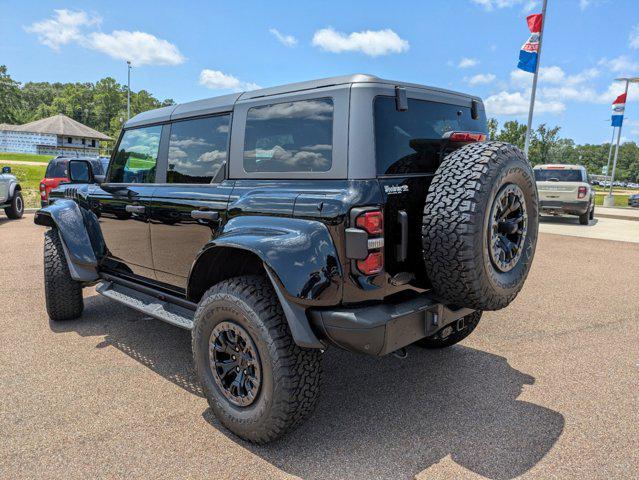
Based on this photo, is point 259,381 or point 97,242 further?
point 97,242

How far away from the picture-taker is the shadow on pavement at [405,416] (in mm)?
2461

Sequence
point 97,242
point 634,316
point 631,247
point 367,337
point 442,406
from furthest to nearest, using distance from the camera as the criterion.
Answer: point 631,247, point 634,316, point 97,242, point 442,406, point 367,337

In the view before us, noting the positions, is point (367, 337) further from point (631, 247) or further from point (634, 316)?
point (631, 247)

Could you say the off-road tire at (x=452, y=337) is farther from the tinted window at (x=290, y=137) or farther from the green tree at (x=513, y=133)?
the green tree at (x=513, y=133)

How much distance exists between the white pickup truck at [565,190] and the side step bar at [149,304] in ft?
40.4

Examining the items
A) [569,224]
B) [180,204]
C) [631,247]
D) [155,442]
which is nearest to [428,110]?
[180,204]

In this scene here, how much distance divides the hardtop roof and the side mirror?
694 millimetres

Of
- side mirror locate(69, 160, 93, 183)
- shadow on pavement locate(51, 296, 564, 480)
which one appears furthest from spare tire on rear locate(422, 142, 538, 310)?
side mirror locate(69, 160, 93, 183)

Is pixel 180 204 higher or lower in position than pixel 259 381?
higher

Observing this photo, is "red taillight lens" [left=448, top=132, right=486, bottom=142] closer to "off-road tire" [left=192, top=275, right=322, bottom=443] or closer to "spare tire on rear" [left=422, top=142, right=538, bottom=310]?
"spare tire on rear" [left=422, top=142, right=538, bottom=310]

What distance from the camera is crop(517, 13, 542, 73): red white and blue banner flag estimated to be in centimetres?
1556

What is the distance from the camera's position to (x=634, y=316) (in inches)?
199

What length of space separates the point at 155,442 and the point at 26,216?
1286cm

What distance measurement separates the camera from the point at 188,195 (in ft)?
10.4
